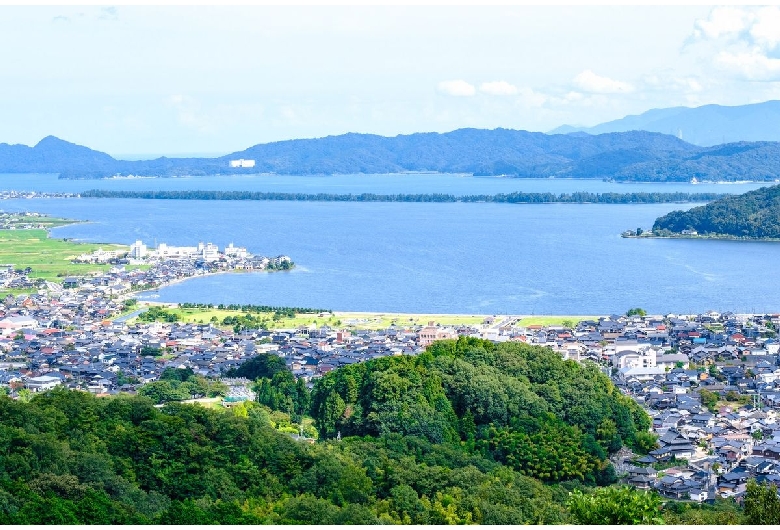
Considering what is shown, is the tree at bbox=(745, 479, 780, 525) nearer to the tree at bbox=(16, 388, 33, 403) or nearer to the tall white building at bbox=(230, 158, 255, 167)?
the tree at bbox=(16, 388, 33, 403)

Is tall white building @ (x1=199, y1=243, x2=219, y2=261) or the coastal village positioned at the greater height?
tall white building @ (x1=199, y1=243, x2=219, y2=261)

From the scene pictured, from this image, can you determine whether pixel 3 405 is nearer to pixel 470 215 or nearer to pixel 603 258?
pixel 603 258

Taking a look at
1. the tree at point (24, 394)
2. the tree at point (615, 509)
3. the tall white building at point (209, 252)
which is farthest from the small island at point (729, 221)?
the tree at point (615, 509)

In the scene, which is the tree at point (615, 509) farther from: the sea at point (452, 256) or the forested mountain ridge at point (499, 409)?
the sea at point (452, 256)

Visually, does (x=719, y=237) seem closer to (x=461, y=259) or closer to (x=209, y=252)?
(x=461, y=259)

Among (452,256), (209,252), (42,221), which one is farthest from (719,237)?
(42,221)

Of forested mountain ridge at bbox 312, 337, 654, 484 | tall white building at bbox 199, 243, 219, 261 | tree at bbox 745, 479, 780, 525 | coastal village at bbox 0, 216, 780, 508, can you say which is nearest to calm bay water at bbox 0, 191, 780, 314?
tall white building at bbox 199, 243, 219, 261
